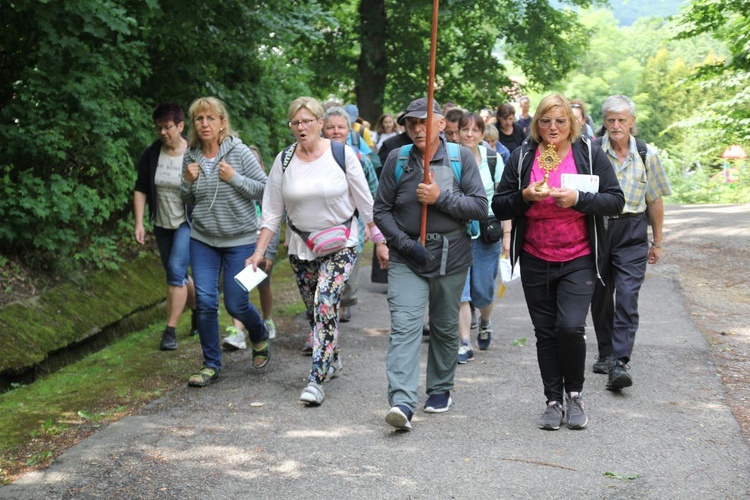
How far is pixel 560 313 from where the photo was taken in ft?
19.0

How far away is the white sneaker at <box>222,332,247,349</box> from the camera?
827 cm

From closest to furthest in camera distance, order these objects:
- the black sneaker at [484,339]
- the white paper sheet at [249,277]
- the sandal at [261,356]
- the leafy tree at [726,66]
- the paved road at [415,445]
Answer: the paved road at [415,445]
the white paper sheet at [249,277]
the sandal at [261,356]
the black sneaker at [484,339]
the leafy tree at [726,66]

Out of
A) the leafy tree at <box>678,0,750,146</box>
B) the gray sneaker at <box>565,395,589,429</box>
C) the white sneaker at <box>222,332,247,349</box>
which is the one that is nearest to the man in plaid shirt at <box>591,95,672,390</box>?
the gray sneaker at <box>565,395,589,429</box>

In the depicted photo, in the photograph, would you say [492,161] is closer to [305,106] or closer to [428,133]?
[305,106]

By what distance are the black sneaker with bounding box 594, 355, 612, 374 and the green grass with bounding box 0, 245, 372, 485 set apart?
2.95 metres

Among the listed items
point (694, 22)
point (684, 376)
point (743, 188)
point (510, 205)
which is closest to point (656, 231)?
point (684, 376)

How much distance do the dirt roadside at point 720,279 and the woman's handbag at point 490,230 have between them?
75.6 inches

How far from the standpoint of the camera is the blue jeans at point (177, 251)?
809 centimetres

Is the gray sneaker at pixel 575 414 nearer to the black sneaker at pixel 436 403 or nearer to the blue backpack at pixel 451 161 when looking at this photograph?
the black sneaker at pixel 436 403

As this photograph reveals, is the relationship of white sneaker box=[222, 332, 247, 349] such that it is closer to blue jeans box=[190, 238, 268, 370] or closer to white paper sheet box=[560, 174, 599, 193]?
blue jeans box=[190, 238, 268, 370]

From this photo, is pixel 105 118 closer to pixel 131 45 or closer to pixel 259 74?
pixel 131 45

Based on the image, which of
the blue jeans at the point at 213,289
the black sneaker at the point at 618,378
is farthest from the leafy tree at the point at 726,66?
the blue jeans at the point at 213,289

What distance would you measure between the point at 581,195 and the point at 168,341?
4.04m

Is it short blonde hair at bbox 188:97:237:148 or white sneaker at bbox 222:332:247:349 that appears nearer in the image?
short blonde hair at bbox 188:97:237:148
